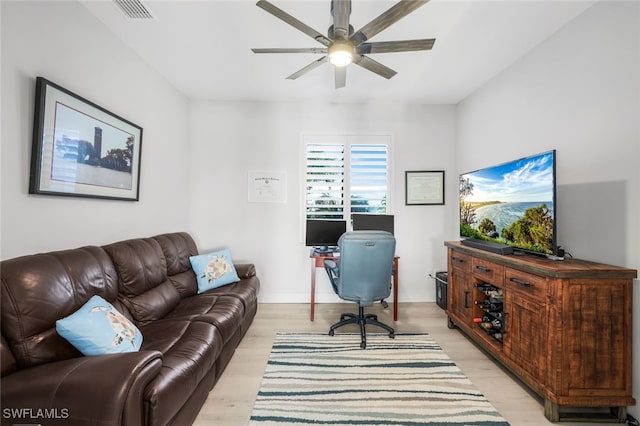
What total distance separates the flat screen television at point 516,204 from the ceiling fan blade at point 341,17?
1.64 meters

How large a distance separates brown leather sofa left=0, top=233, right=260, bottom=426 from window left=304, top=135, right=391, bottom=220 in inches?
76.2

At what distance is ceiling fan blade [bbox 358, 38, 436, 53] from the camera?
185 cm

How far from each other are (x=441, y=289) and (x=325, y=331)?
165cm

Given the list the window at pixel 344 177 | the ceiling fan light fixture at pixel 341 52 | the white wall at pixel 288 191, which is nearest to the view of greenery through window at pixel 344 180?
the window at pixel 344 177

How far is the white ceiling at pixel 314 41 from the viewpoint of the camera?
204 centimetres

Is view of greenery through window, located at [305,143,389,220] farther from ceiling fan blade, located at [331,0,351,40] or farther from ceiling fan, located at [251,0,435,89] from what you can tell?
ceiling fan blade, located at [331,0,351,40]

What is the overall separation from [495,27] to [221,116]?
3.26m

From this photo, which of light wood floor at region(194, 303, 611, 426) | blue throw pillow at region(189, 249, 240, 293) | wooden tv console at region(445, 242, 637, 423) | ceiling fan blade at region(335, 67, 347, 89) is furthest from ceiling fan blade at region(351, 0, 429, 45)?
light wood floor at region(194, 303, 611, 426)

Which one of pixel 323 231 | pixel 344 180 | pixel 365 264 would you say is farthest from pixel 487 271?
pixel 344 180

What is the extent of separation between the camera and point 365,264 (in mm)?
2578

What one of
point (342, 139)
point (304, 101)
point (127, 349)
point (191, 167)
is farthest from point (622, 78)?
point (191, 167)

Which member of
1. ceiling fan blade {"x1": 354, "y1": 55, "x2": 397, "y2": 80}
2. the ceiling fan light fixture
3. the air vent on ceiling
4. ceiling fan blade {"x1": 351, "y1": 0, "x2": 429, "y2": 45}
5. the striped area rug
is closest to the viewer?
ceiling fan blade {"x1": 351, "y1": 0, "x2": 429, "y2": 45}

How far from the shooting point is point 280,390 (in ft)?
6.51

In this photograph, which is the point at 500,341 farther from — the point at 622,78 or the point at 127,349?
the point at 127,349
